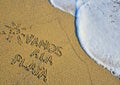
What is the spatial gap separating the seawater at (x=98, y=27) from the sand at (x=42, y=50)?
12cm

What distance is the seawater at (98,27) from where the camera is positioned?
2770 mm

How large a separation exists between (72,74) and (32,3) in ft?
4.39

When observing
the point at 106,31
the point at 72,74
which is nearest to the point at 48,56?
the point at 72,74

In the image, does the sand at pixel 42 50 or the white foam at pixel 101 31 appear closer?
the sand at pixel 42 50

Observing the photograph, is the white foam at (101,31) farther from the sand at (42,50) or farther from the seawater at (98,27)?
the sand at (42,50)

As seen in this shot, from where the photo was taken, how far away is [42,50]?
2664 mm

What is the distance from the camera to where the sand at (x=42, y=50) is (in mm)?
2422

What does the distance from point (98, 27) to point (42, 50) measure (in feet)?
3.12

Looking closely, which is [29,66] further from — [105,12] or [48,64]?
[105,12]

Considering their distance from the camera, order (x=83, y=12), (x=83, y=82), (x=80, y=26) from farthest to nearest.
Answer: (x=83, y=12) → (x=80, y=26) → (x=83, y=82)

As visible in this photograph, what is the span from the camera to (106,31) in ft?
10.1

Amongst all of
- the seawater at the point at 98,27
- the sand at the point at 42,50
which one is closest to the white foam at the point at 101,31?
the seawater at the point at 98,27

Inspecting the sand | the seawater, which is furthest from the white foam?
the sand

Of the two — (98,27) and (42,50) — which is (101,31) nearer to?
(98,27)
